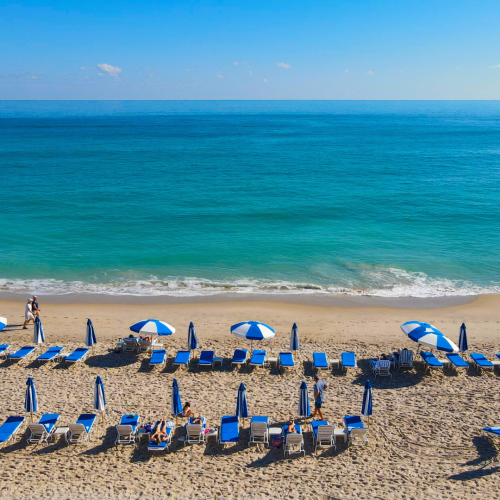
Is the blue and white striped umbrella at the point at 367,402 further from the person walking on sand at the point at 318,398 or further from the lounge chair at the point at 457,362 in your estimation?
the lounge chair at the point at 457,362

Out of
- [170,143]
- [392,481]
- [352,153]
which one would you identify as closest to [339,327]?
[392,481]

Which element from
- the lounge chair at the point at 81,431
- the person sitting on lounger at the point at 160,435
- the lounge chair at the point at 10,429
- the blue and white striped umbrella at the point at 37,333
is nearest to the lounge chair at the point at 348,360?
the person sitting on lounger at the point at 160,435

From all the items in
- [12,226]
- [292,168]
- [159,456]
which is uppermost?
[292,168]

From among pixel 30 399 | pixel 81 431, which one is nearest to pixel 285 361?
pixel 81 431

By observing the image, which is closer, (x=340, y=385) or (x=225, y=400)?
(x=225, y=400)

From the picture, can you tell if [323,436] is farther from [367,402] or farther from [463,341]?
[463,341]

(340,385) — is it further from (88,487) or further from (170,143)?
(170,143)
